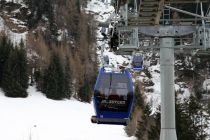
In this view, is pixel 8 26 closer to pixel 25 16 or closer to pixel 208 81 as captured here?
pixel 25 16

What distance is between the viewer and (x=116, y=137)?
162 feet

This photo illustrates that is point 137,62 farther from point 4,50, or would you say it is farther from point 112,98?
point 4,50

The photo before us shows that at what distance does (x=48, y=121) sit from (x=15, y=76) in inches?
600

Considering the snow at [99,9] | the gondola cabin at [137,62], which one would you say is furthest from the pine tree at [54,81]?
the gondola cabin at [137,62]

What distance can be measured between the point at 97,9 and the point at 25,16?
19.9 m

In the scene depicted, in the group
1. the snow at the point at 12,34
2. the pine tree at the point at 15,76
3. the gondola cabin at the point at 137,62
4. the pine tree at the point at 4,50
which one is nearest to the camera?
the gondola cabin at the point at 137,62

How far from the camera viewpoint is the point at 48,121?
2245 inches

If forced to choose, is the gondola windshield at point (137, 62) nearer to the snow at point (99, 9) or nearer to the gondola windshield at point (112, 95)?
the gondola windshield at point (112, 95)

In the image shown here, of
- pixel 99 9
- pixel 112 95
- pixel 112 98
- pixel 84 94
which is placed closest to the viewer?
pixel 112 98

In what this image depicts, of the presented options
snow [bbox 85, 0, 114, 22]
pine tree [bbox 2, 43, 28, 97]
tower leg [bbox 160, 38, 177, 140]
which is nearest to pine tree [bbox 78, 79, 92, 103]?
pine tree [bbox 2, 43, 28, 97]

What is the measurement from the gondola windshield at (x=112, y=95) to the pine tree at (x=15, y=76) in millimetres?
48566

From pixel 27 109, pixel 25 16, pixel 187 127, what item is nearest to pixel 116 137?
pixel 27 109

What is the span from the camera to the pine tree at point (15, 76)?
69000 millimetres

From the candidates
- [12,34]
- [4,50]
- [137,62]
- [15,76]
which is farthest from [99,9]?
[137,62]
